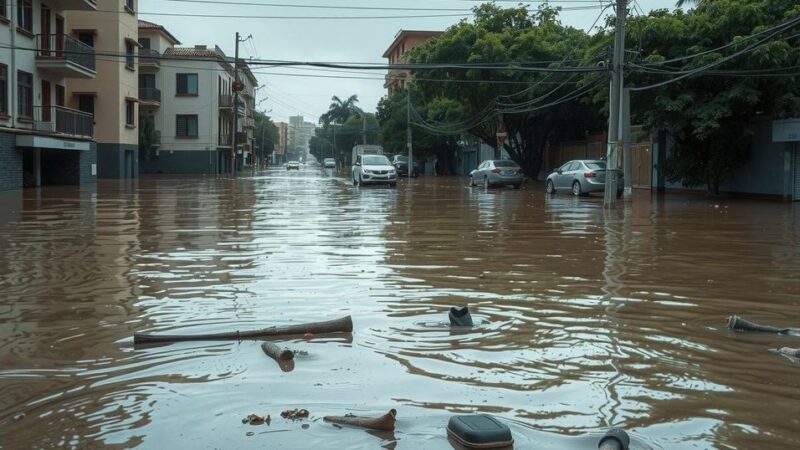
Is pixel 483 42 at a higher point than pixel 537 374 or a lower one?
higher

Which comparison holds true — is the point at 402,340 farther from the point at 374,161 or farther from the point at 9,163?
the point at 374,161

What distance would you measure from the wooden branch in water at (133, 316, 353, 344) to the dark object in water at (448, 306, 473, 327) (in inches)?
33.9

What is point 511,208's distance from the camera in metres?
22.4

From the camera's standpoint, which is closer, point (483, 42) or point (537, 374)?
point (537, 374)

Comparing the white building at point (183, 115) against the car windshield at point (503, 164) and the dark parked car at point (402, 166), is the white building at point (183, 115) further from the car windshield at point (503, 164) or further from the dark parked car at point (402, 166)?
the car windshield at point (503, 164)

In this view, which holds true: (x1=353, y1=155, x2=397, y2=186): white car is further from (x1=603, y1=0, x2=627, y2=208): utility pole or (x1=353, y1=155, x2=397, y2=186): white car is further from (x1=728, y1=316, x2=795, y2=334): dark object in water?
(x1=728, y1=316, x2=795, y2=334): dark object in water

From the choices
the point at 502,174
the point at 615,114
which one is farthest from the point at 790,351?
the point at 502,174

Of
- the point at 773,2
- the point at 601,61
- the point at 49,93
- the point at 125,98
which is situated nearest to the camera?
the point at 773,2

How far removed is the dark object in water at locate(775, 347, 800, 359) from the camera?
586cm

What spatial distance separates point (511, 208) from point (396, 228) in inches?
285

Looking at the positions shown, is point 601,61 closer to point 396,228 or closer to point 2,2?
point 396,228

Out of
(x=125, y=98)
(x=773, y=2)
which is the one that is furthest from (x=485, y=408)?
(x=125, y=98)

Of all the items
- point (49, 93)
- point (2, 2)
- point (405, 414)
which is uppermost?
point (2, 2)

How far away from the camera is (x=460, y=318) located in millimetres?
6840
